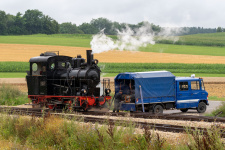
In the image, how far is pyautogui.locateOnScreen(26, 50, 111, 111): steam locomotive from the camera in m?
21.5

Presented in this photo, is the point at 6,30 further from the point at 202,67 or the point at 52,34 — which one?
the point at 202,67

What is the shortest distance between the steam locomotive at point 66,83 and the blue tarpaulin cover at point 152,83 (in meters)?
1.54

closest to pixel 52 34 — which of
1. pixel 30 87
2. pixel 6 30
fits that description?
pixel 6 30

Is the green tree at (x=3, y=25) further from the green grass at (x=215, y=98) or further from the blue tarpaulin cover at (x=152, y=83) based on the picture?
the blue tarpaulin cover at (x=152, y=83)

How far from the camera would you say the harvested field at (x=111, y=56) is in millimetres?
60562

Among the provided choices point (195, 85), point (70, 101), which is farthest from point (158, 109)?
point (70, 101)

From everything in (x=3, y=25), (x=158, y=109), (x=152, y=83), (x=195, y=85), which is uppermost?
(x=3, y=25)

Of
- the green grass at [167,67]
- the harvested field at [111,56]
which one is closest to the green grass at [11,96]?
the green grass at [167,67]

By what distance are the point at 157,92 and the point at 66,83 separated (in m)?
5.51

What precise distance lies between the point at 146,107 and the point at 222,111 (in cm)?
438

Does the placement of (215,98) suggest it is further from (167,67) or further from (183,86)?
(167,67)

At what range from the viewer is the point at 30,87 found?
78.2 feet

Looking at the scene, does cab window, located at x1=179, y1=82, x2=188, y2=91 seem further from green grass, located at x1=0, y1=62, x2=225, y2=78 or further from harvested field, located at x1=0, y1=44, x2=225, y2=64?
harvested field, located at x1=0, y1=44, x2=225, y2=64

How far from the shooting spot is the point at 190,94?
23.5m
